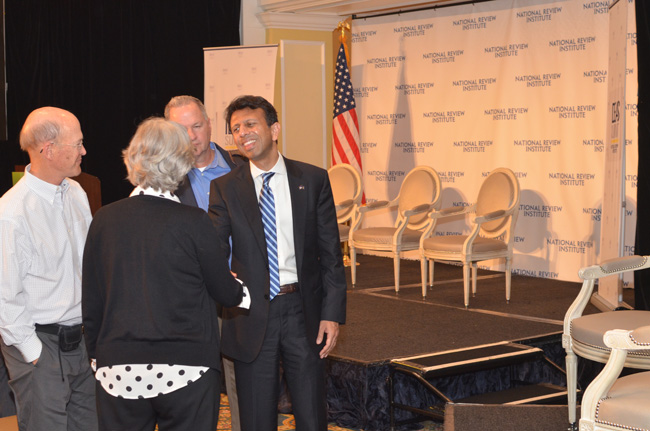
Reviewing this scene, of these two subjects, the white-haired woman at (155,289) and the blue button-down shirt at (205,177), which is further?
the blue button-down shirt at (205,177)

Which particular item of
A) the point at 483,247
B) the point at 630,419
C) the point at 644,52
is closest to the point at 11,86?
the point at 483,247

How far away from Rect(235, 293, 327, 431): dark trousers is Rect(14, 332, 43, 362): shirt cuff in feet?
2.37

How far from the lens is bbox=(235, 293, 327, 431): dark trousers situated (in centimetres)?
291

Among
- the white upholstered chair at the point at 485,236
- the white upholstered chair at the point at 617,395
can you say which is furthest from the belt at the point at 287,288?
the white upholstered chair at the point at 485,236

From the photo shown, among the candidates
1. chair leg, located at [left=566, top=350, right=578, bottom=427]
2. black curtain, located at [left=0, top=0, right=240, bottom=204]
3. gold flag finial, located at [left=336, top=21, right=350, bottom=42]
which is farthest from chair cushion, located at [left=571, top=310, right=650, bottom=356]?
gold flag finial, located at [left=336, top=21, right=350, bottom=42]

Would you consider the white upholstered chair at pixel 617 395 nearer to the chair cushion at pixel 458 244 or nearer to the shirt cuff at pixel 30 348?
the shirt cuff at pixel 30 348

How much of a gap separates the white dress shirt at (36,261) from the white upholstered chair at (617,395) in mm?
1924

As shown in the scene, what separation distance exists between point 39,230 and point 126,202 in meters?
0.61

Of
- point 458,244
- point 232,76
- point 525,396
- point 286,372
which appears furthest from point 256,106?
point 232,76

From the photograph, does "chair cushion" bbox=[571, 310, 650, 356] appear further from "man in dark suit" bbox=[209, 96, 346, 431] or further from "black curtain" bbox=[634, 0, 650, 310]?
"black curtain" bbox=[634, 0, 650, 310]

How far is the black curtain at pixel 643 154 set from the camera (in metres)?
5.42

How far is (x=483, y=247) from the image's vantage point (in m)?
6.42

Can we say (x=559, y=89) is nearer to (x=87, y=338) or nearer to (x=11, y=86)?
(x=11, y=86)

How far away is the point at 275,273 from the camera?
9.59 feet
